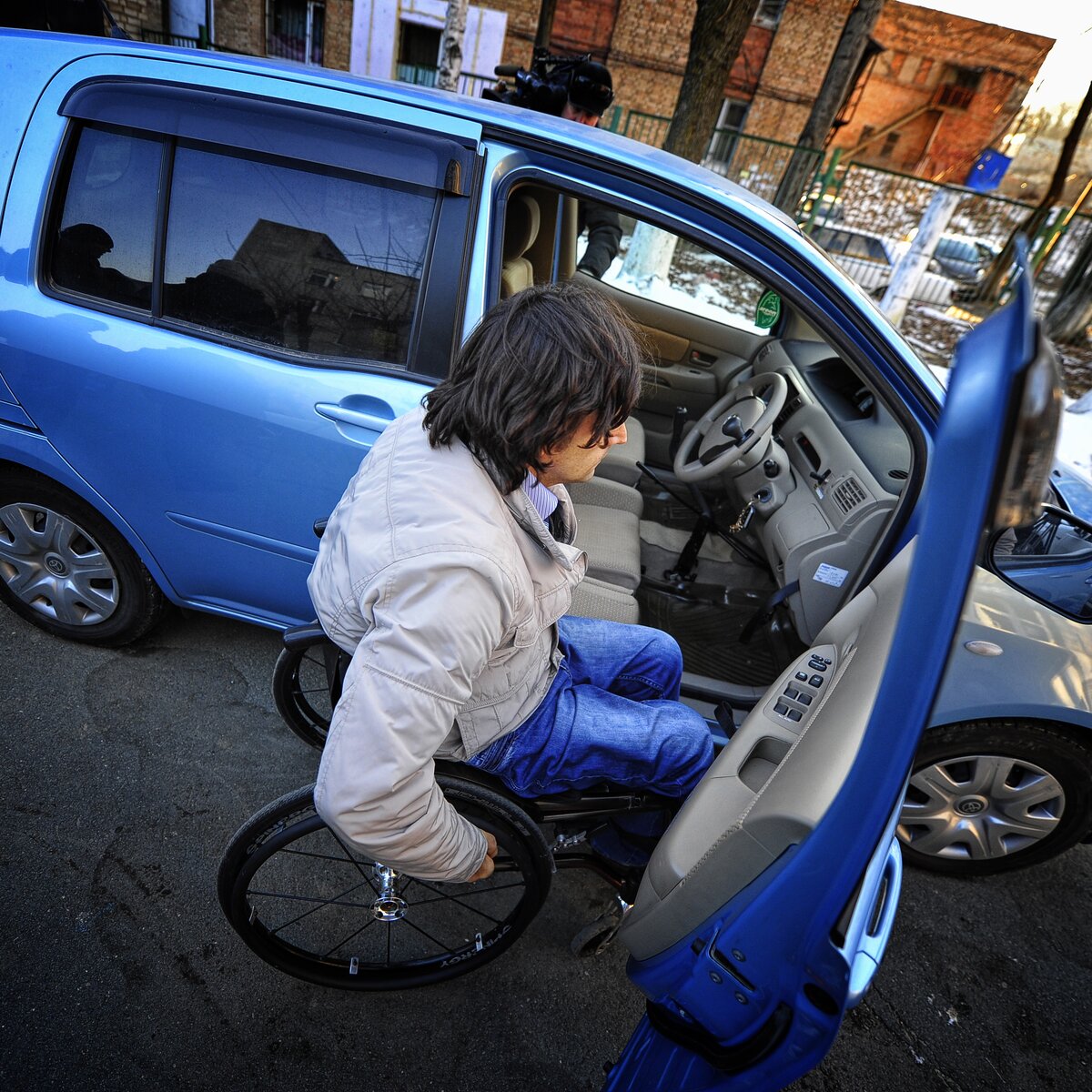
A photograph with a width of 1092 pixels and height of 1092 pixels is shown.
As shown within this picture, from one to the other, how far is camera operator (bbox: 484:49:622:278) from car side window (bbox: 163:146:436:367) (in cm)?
212

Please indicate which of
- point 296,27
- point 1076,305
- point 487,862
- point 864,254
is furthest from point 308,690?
point 296,27

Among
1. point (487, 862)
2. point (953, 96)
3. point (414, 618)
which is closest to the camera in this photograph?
point (414, 618)

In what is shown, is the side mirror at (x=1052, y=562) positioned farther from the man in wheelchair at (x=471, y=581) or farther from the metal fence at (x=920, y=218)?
the metal fence at (x=920, y=218)

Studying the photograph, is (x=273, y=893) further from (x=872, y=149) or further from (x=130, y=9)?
(x=872, y=149)

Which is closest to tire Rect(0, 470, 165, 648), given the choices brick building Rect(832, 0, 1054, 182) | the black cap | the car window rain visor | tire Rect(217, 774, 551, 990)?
tire Rect(217, 774, 551, 990)

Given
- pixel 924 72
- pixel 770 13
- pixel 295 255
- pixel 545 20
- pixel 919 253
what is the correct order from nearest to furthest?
pixel 295 255 < pixel 919 253 < pixel 545 20 < pixel 770 13 < pixel 924 72

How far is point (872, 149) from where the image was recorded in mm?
20828

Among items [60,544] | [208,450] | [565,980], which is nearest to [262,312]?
[208,450]

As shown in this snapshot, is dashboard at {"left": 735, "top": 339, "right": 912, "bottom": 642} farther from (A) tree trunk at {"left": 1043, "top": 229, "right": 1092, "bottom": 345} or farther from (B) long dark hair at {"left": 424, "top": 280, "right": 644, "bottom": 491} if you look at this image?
(A) tree trunk at {"left": 1043, "top": 229, "right": 1092, "bottom": 345}

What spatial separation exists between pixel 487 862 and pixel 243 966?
0.86 metres

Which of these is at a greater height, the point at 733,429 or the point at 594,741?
the point at 733,429

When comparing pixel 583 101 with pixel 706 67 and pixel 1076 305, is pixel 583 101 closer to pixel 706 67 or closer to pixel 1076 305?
pixel 706 67

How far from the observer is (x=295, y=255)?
1855mm

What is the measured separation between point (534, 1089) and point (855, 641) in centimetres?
133
